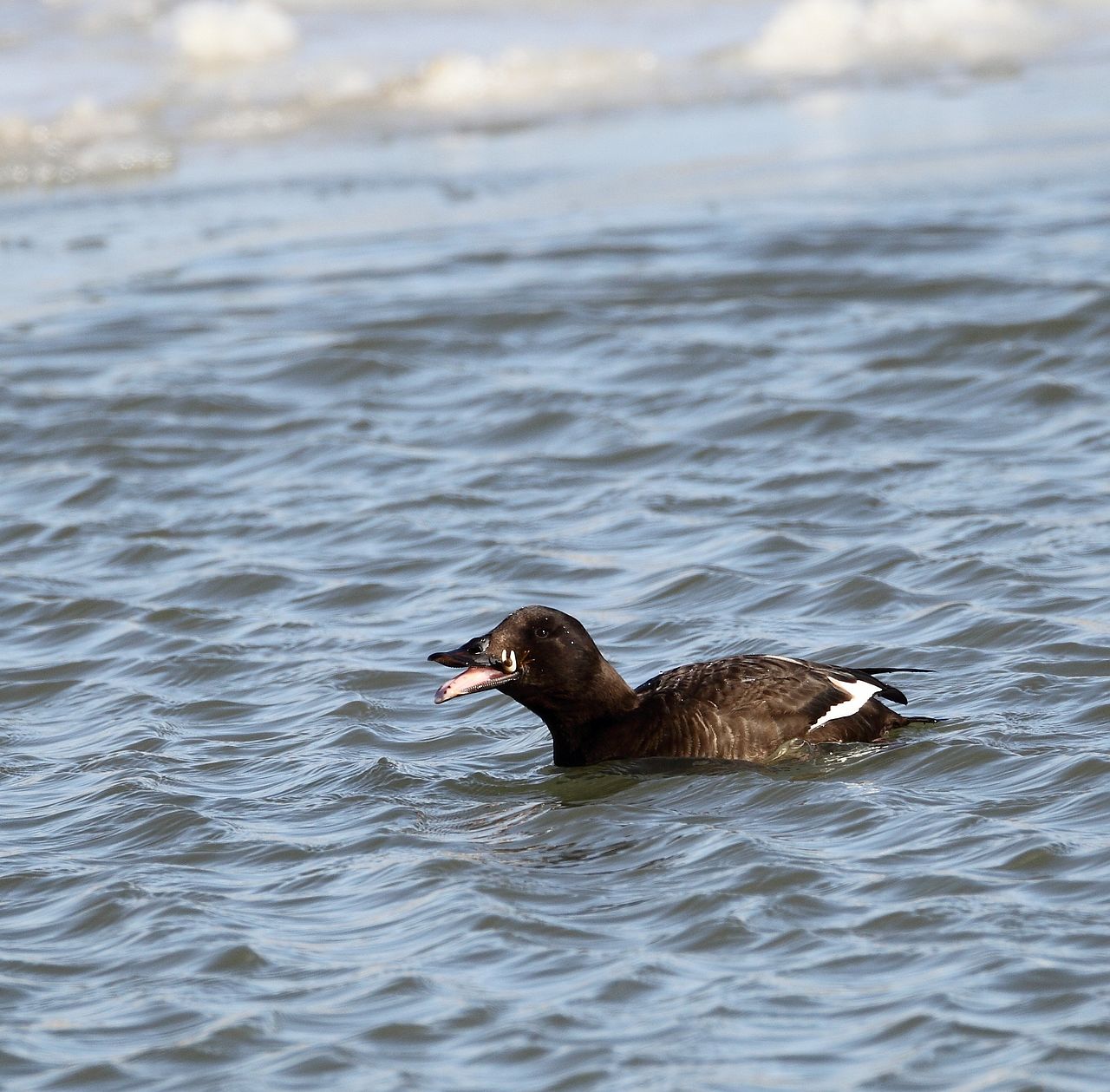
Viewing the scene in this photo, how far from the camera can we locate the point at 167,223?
16.8m

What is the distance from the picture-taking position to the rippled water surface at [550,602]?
515cm

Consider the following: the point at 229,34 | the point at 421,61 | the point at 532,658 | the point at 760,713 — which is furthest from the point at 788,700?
the point at 229,34

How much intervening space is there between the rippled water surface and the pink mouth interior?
35 centimetres

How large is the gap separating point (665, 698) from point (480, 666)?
0.64 metres

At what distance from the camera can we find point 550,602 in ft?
29.0

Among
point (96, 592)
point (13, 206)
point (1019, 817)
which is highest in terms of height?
point (13, 206)

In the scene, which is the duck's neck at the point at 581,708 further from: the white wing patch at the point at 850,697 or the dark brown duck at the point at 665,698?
the white wing patch at the point at 850,697

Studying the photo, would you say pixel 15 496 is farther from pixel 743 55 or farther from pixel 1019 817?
pixel 743 55

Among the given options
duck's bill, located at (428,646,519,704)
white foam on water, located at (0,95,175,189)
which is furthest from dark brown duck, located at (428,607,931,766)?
white foam on water, located at (0,95,175,189)

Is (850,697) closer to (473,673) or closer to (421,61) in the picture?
(473,673)

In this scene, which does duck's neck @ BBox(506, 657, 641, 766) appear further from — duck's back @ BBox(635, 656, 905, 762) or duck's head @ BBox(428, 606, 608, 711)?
duck's back @ BBox(635, 656, 905, 762)

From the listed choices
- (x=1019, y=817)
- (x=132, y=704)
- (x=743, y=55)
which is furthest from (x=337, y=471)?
(x=743, y=55)

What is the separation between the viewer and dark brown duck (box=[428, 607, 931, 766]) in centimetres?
692

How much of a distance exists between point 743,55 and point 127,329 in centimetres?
1090
